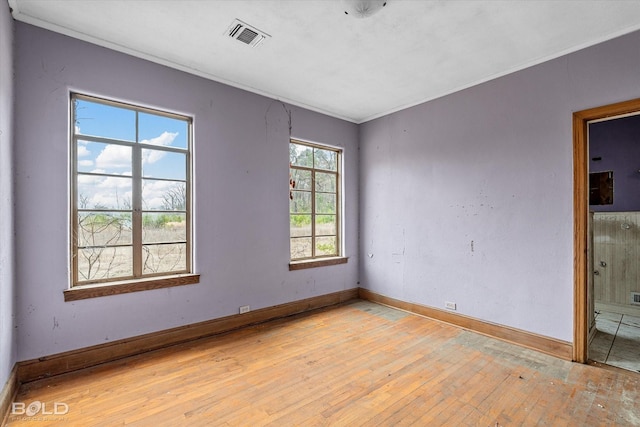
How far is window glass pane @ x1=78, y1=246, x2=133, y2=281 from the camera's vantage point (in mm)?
2812

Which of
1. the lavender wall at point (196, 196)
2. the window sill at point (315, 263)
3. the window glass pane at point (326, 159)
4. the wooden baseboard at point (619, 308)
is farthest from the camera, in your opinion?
the window glass pane at point (326, 159)

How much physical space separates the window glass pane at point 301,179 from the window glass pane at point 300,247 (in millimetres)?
780

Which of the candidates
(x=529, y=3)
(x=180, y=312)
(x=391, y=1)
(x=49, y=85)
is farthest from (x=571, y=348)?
(x=49, y=85)

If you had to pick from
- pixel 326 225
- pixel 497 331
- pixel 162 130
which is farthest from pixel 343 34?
pixel 497 331

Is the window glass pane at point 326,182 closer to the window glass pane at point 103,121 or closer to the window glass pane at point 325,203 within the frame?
the window glass pane at point 325,203

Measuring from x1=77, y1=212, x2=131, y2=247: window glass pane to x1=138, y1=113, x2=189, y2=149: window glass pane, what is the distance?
84cm

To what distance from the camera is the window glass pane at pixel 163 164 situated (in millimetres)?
3152

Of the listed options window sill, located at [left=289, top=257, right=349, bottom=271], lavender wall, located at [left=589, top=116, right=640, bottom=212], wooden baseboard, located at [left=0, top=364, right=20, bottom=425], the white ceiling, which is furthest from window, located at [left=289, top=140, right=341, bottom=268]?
lavender wall, located at [left=589, top=116, right=640, bottom=212]

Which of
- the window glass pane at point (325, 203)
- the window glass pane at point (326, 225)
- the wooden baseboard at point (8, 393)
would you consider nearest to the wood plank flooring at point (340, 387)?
the wooden baseboard at point (8, 393)

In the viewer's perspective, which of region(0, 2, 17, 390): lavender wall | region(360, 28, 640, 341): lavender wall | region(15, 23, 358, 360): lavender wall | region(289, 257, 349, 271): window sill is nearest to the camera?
region(0, 2, 17, 390): lavender wall

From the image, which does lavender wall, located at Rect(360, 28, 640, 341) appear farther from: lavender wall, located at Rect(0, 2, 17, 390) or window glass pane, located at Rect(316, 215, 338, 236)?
lavender wall, located at Rect(0, 2, 17, 390)

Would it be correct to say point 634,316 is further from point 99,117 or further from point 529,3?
point 99,117

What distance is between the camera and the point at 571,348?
112 inches

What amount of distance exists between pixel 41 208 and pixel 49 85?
108cm
